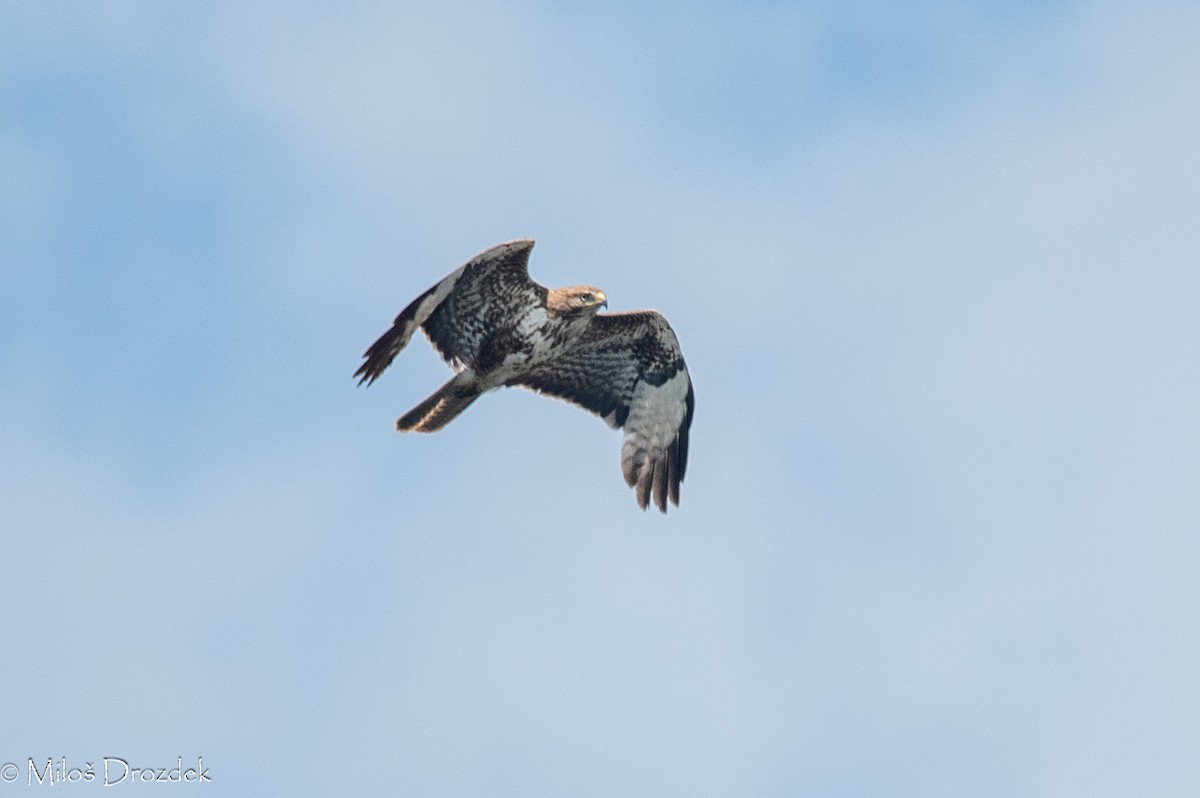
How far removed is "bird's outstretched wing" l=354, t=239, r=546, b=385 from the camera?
14.0 metres

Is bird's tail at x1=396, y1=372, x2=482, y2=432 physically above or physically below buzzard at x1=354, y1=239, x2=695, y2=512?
below

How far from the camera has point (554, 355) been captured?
15172 millimetres

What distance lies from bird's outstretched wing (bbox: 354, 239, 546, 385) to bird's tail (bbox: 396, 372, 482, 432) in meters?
0.20

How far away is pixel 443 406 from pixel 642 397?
6.85 feet

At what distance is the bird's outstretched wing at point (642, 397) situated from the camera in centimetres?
1606

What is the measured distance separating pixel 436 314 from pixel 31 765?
5069mm

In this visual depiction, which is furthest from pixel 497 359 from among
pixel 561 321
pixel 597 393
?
pixel 597 393

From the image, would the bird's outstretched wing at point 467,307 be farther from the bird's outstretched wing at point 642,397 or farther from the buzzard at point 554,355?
the bird's outstretched wing at point 642,397

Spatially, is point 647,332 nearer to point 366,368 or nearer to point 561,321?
point 561,321

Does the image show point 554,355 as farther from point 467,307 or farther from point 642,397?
point 642,397

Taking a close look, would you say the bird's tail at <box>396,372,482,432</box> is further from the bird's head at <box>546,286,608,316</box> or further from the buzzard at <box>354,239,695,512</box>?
the bird's head at <box>546,286,608,316</box>

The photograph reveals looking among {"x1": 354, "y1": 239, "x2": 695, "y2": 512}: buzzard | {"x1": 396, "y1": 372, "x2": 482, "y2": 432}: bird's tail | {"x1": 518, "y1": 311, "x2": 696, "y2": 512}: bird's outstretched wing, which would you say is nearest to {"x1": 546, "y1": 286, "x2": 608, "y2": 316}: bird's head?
{"x1": 354, "y1": 239, "x2": 695, "y2": 512}: buzzard

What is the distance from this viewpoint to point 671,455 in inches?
639

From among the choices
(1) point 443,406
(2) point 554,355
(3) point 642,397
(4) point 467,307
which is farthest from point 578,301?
(3) point 642,397
